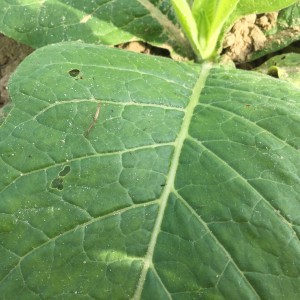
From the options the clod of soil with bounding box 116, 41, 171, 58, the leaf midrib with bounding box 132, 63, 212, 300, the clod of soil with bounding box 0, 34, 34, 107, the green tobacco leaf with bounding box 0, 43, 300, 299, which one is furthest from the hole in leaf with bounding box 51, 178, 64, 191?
the clod of soil with bounding box 0, 34, 34, 107

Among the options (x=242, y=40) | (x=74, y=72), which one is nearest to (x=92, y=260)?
(x=74, y=72)

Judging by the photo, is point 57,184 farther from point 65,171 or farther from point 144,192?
point 144,192

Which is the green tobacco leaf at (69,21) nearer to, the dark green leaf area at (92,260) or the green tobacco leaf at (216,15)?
the green tobacco leaf at (216,15)

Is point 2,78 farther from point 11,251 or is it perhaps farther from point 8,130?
point 11,251

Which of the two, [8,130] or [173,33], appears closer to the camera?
[8,130]

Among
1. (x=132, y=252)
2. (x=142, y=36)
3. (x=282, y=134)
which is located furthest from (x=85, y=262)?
(x=142, y=36)

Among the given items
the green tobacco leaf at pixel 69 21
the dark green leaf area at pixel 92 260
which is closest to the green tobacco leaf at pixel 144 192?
the dark green leaf area at pixel 92 260
